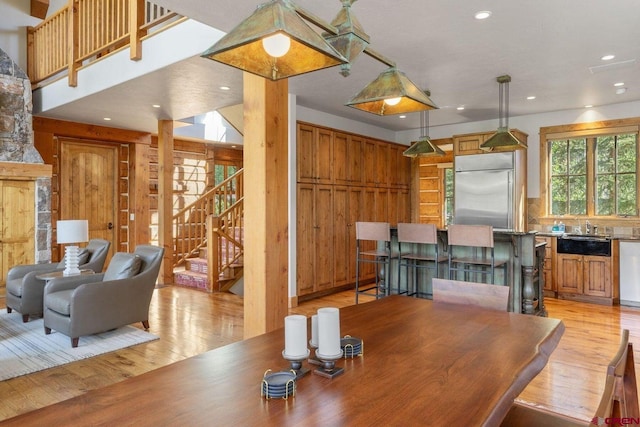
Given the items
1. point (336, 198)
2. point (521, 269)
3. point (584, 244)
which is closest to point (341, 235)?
point (336, 198)

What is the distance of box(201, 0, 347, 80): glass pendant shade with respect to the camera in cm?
120

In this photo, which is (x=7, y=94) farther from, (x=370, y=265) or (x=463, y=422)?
(x=463, y=422)

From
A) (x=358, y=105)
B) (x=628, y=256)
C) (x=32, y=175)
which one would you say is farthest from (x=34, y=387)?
(x=628, y=256)

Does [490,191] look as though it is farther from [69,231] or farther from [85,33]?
[85,33]

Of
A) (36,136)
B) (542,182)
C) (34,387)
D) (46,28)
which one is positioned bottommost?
(34,387)

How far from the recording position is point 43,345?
386cm

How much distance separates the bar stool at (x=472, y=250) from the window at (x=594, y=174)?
2.63 m

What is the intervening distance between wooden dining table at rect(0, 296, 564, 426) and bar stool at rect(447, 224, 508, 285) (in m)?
2.34

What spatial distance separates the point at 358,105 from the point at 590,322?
13.6ft

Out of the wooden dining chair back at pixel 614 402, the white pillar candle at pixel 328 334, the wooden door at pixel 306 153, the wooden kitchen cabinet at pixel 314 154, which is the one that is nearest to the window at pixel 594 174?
the wooden kitchen cabinet at pixel 314 154

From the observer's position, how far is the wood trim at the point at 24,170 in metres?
5.97

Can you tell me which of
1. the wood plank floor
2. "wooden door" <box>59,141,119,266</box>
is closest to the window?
the wood plank floor

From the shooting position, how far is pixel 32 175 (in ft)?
20.5

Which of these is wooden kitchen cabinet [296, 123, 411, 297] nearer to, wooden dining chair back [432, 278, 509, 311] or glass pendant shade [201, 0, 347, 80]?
wooden dining chair back [432, 278, 509, 311]
